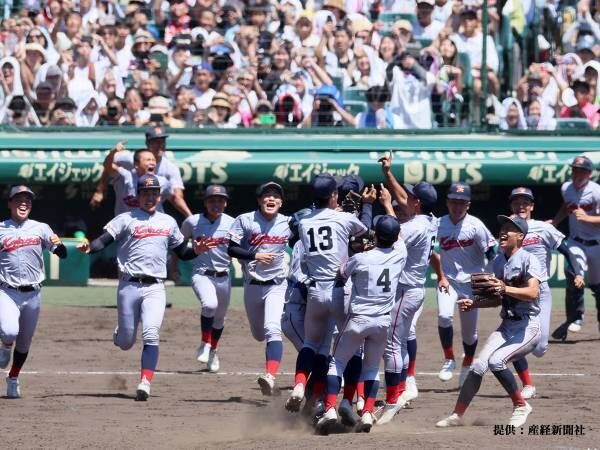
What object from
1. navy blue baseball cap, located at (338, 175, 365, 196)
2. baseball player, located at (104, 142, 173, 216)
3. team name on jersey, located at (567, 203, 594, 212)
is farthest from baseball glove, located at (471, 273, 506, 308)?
team name on jersey, located at (567, 203, 594, 212)

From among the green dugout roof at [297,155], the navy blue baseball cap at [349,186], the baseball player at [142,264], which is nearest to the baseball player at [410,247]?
the navy blue baseball cap at [349,186]

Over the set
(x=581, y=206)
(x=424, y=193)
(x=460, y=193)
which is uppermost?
(x=424, y=193)

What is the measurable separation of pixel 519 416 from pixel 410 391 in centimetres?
148

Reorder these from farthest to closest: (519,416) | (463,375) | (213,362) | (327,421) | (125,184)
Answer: (125,184) < (213,362) < (463,375) < (519,416) < (327,421)

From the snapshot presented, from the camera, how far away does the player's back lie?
9672mm

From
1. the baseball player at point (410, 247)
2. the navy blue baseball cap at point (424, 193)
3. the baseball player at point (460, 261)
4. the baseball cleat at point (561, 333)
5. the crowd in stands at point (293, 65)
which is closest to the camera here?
the baseball player at point (410, 247)

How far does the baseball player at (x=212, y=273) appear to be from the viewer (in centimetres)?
1273

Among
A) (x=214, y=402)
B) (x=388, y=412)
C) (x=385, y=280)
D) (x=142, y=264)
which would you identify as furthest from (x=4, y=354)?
(x=385, y=280)

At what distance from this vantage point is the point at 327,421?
29.9 ft

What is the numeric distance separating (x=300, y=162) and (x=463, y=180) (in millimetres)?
2165

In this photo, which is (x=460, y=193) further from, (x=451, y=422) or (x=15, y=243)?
(x=15, y=243)

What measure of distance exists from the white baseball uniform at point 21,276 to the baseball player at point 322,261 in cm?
243

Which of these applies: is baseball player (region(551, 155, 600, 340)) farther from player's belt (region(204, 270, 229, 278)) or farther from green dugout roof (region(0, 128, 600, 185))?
player's belt (region(204, 270, 229, 278))

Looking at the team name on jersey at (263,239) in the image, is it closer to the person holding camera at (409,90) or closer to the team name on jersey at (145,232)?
the team name on jersey at (145,232)
